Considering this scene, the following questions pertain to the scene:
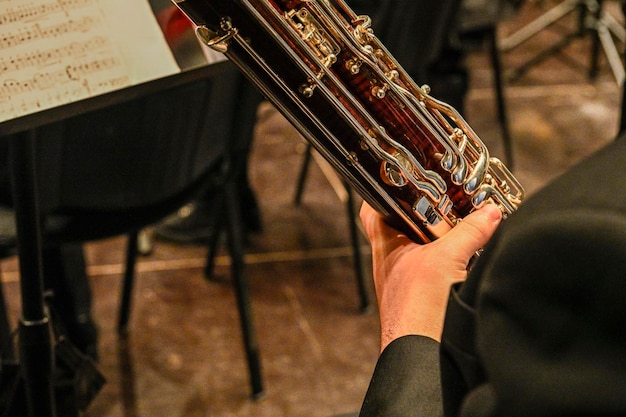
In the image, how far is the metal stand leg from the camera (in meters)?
1.04

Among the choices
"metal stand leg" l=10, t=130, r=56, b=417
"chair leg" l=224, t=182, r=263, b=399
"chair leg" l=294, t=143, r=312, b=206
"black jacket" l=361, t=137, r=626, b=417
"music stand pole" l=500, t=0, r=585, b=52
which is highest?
"black jacket" l=361, t=137, r=626, b=417

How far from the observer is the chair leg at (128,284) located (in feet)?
5.96

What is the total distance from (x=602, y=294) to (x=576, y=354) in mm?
36

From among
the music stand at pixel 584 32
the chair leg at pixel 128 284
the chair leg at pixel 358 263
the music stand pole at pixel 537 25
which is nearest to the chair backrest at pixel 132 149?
the chair leg at pixel 128 284

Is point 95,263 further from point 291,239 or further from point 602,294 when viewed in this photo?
point 602,294

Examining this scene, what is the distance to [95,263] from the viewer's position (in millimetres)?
2162

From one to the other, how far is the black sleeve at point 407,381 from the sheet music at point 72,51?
51cm

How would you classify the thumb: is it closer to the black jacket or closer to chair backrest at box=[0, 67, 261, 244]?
the black jacket

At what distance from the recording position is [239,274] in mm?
1697

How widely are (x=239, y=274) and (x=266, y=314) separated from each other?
1.14 ft

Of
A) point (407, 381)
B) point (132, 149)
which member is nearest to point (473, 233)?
point (407, 381)

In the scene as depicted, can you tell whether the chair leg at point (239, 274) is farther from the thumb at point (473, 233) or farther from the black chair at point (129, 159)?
the thumb at point (473, 233)

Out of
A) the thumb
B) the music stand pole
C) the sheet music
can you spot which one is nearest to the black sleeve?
the thumb

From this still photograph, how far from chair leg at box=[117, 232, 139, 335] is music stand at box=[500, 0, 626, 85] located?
2.02 meters
